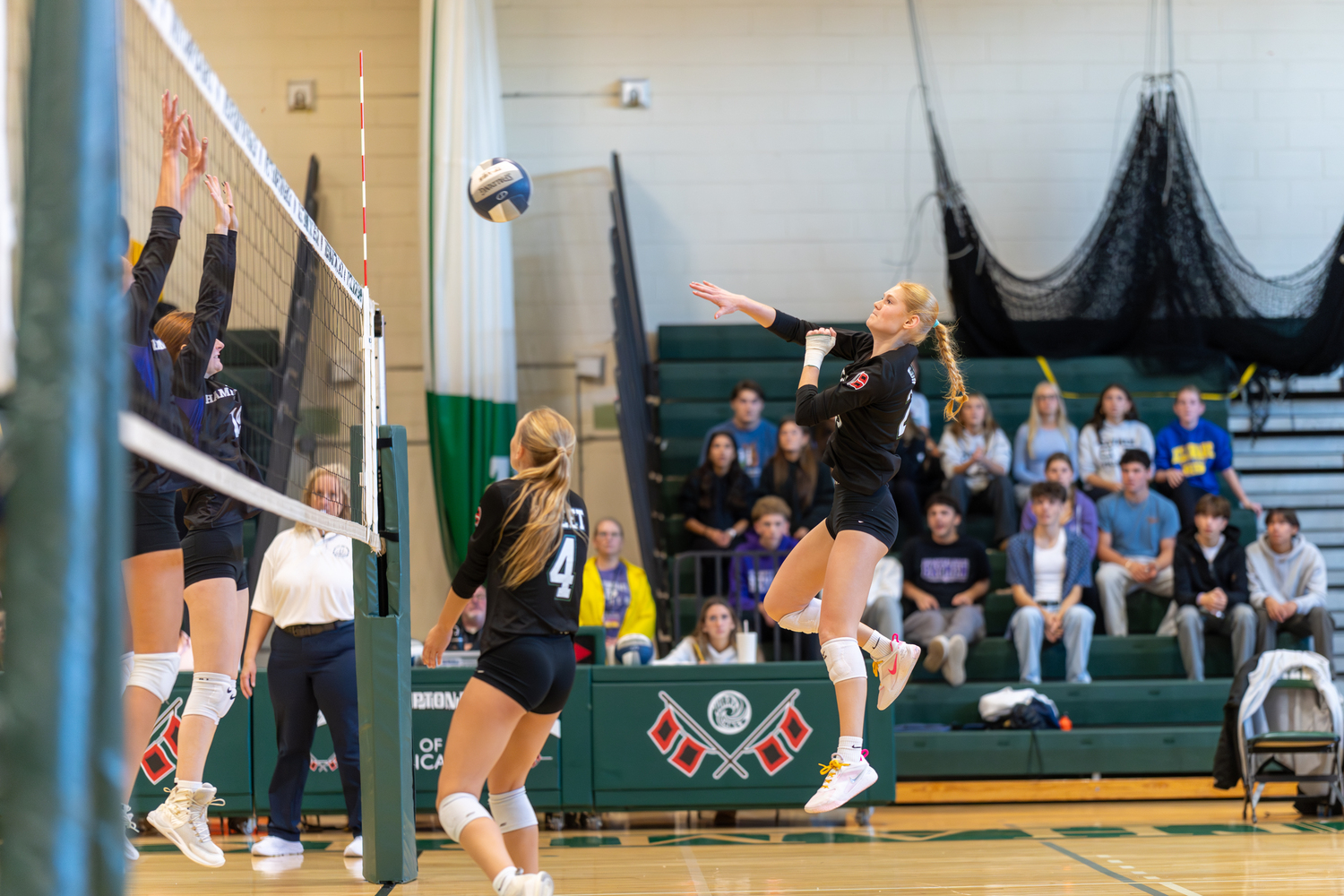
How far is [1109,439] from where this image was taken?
31.3 feet

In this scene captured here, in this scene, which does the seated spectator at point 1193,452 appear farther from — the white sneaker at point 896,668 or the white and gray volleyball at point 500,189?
the white and gray volleyball at point 500,189

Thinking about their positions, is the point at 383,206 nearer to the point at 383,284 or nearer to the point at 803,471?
the point at 383,284

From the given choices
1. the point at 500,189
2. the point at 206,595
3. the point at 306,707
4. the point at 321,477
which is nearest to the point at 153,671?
the point at 206,595

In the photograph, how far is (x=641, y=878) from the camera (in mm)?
5387

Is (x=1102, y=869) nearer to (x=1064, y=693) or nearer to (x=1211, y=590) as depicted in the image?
(x=1064, y=693)

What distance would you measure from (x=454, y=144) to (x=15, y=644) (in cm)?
884

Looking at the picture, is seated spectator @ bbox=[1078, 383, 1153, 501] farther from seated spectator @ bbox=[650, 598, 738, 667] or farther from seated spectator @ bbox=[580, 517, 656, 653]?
seated spectator @ bbox=[580, 517, 656, 653]

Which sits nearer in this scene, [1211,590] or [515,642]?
[515,642]

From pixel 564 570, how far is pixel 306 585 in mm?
2328

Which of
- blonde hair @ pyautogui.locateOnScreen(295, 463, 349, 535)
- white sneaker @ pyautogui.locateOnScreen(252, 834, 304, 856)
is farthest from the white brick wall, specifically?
white sneaker @ pyautogui.locateOnScreen(252, 834, 304, 856)

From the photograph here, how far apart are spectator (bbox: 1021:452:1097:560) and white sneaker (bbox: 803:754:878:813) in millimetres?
4980

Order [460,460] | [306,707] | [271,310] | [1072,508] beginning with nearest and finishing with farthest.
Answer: [306,707], [1072,508], [460,460], [271,310]

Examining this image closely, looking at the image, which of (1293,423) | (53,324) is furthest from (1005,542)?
(53,324)

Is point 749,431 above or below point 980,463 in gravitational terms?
above
